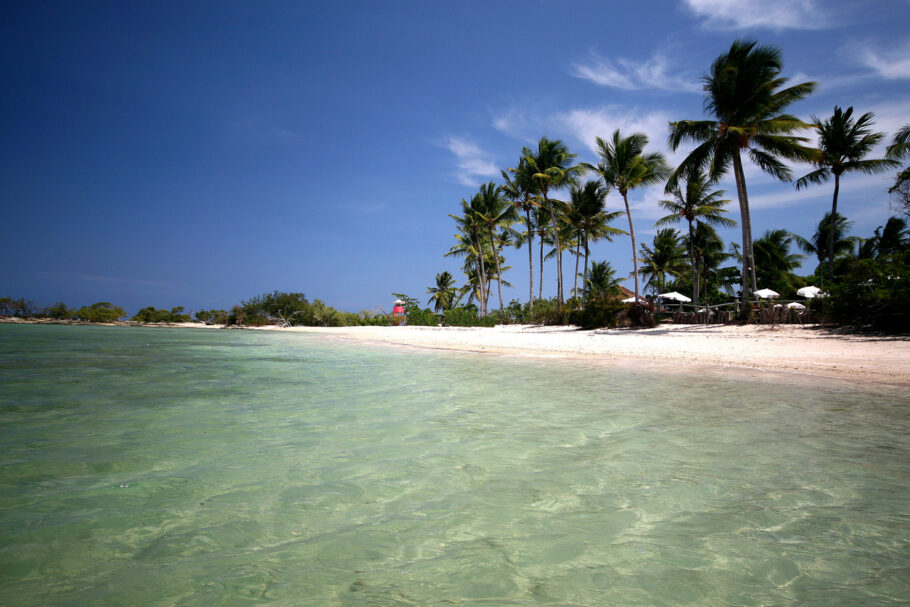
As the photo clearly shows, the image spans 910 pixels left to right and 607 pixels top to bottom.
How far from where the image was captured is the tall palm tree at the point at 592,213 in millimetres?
29250

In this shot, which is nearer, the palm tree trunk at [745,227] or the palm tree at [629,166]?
the palm tree trunk at [745,227]

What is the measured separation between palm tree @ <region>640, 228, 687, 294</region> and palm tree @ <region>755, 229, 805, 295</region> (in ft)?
19.3

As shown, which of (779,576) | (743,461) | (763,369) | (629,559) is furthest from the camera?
(763,369)

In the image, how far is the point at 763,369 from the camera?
29.4 feet

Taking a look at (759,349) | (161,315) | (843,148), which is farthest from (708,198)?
(161,315)

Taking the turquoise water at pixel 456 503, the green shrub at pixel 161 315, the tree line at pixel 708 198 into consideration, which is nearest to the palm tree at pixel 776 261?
the tree line at pixel 708 198

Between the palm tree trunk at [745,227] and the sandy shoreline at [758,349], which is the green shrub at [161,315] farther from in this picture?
the palm tree trunk at [745,227]

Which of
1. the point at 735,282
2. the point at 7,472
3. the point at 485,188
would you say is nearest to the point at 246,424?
the point at 7,472

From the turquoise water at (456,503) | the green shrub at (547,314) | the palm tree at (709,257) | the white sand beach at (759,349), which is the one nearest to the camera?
the turquoise water at (456,503)

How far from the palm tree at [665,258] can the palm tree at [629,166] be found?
14.3 m

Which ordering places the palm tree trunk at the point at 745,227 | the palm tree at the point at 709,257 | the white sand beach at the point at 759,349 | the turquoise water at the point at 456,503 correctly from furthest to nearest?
the palm tree at the point at 709,257 → the palm tree trunk at the point at 745,227 → the white sand beach at the point at 759,349 → the turquoise water at the point at 456,503

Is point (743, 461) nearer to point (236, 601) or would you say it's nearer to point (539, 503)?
point (539, 503)

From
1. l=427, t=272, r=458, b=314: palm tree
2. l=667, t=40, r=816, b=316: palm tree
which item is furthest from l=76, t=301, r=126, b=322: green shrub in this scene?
l=667, t=40, r=816, b=316: palm tree

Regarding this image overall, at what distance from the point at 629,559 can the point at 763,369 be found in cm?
886
